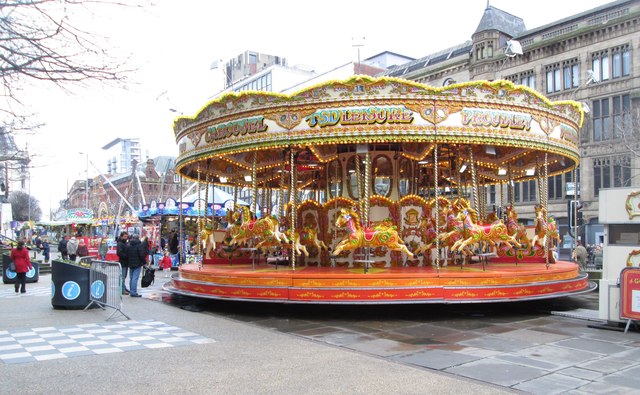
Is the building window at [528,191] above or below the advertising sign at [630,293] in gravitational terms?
above

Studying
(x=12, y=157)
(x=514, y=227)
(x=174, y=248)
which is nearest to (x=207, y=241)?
(x=12, y=157)

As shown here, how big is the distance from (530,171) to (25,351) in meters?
17.0

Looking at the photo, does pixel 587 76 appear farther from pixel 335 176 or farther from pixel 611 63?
pixel 335 176

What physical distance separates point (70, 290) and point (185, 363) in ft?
23.0

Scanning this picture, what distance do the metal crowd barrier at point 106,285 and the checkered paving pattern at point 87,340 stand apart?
1455mm

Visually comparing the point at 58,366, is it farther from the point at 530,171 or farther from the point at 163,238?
the point at 163,238

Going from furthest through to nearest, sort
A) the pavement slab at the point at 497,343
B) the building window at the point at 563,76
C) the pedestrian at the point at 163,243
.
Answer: the building window at the point at 563,76
the pedestrian at the point at 163,243
the pavement slab at the point at 497,343

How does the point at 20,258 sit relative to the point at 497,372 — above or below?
above

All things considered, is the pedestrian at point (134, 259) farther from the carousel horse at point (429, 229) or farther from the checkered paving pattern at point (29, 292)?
the carousel horse at point (429, 229)

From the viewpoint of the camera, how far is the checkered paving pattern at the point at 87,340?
8.84 m

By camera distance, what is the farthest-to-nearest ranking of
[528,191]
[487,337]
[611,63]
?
[528,191]
[611,63]
[487,337]

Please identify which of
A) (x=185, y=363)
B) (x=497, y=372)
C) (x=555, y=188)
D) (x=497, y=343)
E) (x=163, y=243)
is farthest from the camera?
(x=555, y=188)

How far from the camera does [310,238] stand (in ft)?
51.5

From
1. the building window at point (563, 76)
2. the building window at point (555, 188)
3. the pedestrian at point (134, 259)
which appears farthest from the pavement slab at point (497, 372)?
the building window at point (563, 76)
